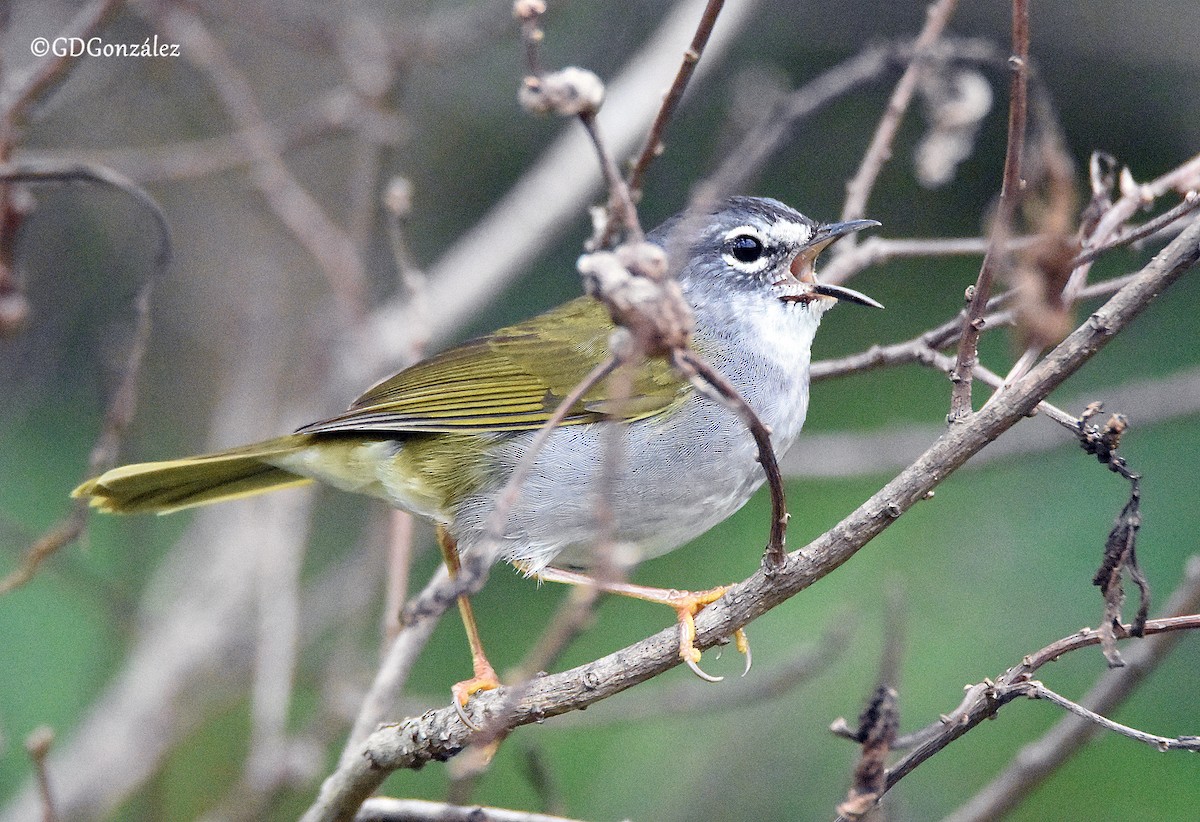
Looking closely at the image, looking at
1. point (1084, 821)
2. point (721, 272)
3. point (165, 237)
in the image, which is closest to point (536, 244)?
point (721, 272)

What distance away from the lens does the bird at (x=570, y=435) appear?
3.26m

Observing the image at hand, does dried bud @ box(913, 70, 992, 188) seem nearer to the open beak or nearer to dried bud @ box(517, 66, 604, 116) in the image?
the open beak

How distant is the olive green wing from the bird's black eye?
17.8 inches

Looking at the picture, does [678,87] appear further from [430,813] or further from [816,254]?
[430,813]

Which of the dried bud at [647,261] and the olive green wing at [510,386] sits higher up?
the olive green wing at [510,386]

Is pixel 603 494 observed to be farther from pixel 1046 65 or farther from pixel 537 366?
pixel 1046 65

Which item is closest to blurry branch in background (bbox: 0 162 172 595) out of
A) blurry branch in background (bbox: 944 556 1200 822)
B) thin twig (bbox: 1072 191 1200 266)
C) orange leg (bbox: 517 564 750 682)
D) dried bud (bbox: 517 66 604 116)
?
orange leg (bbox: 517 564 750 682)

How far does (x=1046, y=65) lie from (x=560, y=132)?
2598 millimetres

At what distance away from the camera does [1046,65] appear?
20.3 feet

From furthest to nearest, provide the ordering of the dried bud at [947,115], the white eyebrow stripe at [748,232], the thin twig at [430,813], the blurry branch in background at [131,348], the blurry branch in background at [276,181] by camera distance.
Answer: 1. the blurry branch in background at [276,181]
2. the white eyebrow stripe at [748,232]
3. the dried bud at [947,115]
4. the blurry branch in background at [131,348]
5. the thin twig at [430,813]

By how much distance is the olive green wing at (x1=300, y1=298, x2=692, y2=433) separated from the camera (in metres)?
3.42

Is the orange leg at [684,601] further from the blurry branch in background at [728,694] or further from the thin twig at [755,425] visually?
the blurry branch in background at [728,694]

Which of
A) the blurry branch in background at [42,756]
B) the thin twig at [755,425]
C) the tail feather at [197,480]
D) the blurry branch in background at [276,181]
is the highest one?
the blurry branch in background at [276,181]

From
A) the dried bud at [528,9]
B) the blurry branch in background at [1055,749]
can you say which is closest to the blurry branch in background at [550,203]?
the dried bud at [528,9]
